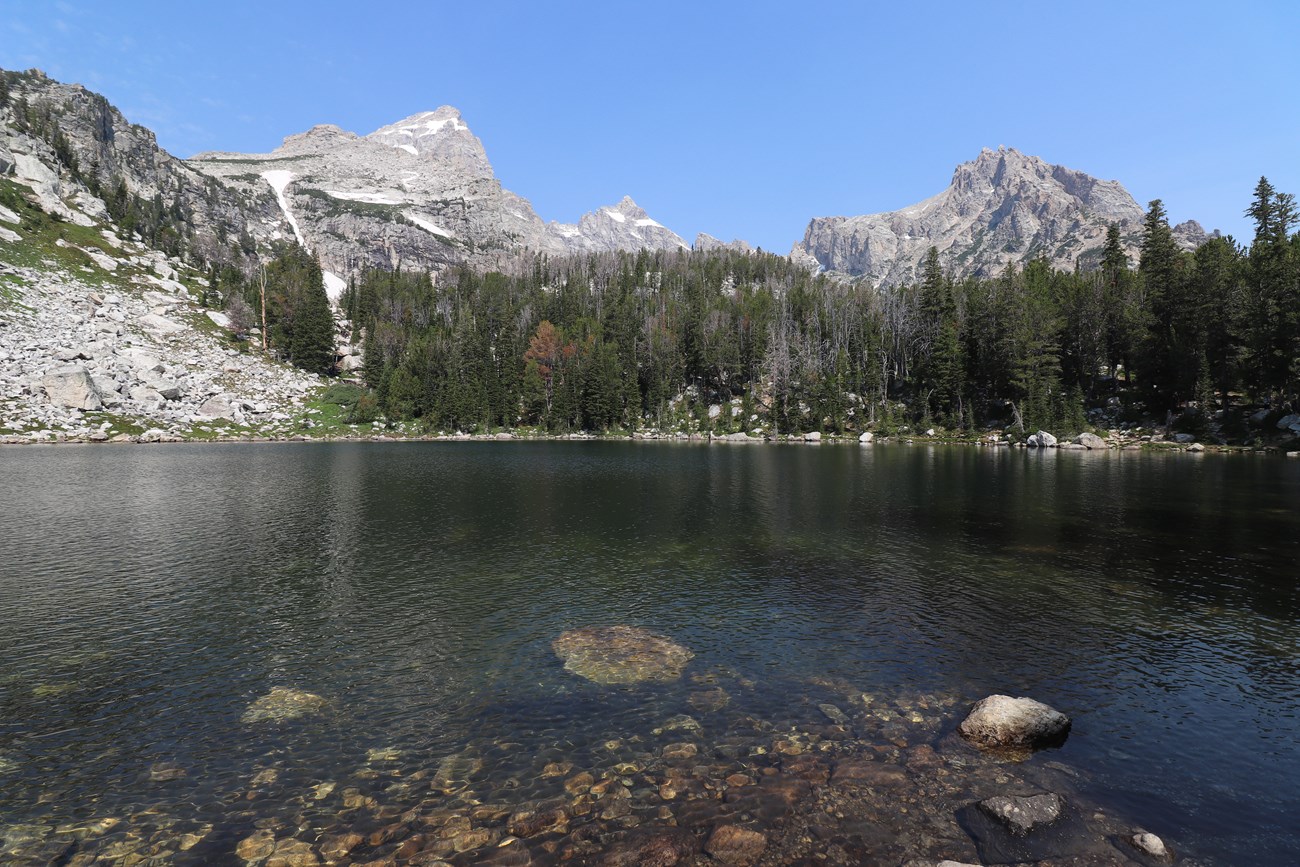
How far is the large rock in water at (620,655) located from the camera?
63.7ft

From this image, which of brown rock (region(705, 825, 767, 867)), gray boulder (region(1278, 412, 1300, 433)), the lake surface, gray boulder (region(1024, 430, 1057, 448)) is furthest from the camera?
gray boulder (region(1024, 430, 1057, 448))

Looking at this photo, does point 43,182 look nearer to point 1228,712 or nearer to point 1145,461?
point 1228,712

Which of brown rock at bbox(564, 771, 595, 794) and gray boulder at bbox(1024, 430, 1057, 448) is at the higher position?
gray boulder at bbox(1024, 430, 1057, 448)

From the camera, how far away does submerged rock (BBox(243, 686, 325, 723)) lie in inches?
648

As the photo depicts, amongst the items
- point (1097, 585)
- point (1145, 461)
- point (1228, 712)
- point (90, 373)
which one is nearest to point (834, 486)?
point (1097, 585)

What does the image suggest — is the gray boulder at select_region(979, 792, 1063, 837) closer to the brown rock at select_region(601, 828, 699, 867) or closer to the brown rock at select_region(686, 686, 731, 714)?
the brown rock at select_region(601, 828, 699, 867)

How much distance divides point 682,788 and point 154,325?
7183 inches

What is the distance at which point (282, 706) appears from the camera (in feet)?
56.0

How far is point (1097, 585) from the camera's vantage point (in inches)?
1132

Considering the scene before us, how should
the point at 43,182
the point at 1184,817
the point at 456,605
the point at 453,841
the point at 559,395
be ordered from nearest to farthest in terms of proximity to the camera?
the point at 453,841 < the point at 1184,817 < the point at 456,605 < the point at 559,395 < the point at 43,182

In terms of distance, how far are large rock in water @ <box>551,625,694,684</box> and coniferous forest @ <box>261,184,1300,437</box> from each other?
115453 mm

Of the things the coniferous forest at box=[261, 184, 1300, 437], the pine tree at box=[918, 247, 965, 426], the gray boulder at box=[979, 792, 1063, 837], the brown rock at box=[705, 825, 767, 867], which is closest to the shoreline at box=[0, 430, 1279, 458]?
the coniferous forest at box=[261, 184, 1300, 437]

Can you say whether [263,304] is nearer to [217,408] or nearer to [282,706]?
[217,408]

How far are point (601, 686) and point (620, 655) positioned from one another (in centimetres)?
231
